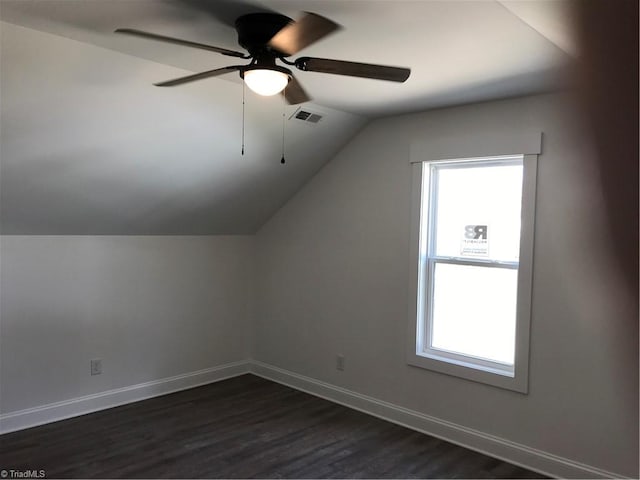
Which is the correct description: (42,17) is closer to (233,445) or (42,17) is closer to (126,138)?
(126,138)

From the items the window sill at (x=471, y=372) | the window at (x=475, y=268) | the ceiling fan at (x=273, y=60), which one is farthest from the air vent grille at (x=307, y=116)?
the window sill at (x=471, y=372)

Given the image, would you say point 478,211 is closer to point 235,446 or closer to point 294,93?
point 294,93

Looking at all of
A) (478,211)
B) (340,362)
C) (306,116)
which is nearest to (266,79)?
(306,116)

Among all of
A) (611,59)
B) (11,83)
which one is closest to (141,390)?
(11,83)

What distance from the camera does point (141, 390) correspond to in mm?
4148

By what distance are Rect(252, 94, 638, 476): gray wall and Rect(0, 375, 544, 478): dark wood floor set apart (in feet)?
0.94

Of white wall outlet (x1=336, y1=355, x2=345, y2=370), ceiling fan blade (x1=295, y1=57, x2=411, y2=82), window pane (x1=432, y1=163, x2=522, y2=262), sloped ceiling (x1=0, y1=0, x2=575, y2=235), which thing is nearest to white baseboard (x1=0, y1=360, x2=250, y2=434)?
white wall outlet (x1=336, y1=355, x2=345, y2=370)

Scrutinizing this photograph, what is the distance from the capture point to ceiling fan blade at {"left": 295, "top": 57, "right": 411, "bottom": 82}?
203 centimetres

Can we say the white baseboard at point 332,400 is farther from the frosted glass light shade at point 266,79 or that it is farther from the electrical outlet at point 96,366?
the frosted glass light shade at point 266,79

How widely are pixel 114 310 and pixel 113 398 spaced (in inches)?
27.2
